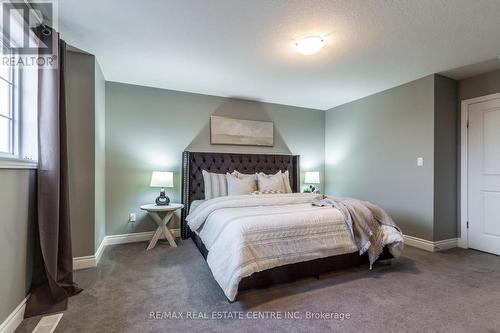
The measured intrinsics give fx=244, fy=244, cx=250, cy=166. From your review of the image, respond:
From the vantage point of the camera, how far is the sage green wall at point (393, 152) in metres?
3.32

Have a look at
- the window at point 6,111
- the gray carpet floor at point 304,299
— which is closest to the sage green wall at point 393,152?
the gray carpet floor at point 304,299

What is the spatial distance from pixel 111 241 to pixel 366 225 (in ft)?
10.9

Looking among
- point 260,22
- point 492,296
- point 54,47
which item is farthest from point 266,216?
point 54,47

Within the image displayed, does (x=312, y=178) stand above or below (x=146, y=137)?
below

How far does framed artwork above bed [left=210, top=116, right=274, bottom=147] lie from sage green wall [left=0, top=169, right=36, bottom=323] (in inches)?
101

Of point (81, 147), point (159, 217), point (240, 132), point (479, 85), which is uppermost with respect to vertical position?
point (479, 85)

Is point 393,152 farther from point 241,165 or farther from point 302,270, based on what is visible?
point 302,270

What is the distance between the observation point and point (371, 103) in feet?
13.4

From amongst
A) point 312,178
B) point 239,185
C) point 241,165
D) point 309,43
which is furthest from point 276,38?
point 312,178

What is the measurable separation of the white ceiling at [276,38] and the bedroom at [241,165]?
0.8 inches

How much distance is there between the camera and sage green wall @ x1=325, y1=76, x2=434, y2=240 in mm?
3316

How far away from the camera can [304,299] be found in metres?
2.01
